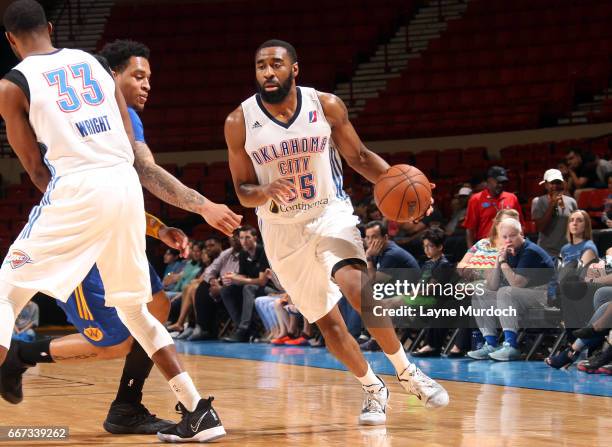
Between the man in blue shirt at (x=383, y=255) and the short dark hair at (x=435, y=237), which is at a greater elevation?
the short dark hair at (x=435, y=237)

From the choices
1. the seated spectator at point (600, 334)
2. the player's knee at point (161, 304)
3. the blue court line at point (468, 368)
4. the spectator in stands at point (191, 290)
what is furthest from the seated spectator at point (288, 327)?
the player's knee at point (161, 304)

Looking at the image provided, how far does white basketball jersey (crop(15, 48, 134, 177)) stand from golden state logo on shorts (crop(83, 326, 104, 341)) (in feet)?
3.11

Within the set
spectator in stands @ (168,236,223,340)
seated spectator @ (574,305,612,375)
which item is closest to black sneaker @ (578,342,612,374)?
seated spectator @ (574,305,612,375)

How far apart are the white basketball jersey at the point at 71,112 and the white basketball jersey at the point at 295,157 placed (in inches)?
45.9

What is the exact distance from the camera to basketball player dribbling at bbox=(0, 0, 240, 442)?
3.73 m

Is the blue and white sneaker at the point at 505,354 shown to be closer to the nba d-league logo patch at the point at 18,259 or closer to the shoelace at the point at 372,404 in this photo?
the shoelace at the point at 372,404

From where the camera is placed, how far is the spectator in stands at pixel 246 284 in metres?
11.0

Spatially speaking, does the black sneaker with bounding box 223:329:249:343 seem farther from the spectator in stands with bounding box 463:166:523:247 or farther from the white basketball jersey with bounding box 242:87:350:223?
the white basketball jersey with bounding box 242:87:350:223

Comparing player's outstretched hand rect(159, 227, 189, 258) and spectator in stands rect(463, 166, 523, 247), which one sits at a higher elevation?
player's outstretched hand rect(159, 227, 189, 258)

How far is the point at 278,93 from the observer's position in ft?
16.5

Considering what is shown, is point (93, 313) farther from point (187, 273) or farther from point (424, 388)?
point (187, 273)

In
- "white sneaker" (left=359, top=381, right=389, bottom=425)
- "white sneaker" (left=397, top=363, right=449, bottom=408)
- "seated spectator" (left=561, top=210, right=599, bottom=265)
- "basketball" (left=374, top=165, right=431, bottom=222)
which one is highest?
"basketball" (left=374, top=165, right=431, bottom=222)

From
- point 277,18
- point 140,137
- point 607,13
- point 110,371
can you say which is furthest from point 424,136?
point 140,137

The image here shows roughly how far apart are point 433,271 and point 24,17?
539 cm
